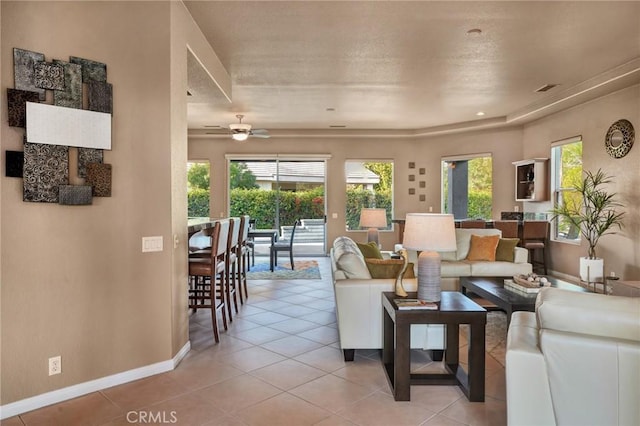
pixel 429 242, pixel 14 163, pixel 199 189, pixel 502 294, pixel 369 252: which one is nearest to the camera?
pixel 14 163

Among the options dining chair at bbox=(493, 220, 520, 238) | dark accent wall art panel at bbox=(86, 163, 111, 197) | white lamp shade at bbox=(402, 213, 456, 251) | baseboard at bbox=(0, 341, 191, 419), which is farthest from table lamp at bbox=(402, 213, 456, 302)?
dining chair at bbox=(493, 220, 520, 238)

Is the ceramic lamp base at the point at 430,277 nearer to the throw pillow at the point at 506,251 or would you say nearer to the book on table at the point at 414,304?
the book on table at the point at 414,304

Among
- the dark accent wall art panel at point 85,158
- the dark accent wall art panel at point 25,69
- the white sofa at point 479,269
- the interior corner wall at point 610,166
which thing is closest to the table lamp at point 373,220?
the white sofa at point 479,269

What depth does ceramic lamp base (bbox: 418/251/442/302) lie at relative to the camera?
3068mm

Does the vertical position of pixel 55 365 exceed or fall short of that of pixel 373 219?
it falls short

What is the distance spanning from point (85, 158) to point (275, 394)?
212 centimetres

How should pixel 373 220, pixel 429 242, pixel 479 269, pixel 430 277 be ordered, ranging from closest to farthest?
pixel 429 242
pixel 430 277
pixel 479 269
pixel 373 220

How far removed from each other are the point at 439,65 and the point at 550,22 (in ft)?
4.67

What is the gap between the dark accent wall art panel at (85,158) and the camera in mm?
2885

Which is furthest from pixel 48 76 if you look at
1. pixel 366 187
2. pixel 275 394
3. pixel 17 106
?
pixel 366 187

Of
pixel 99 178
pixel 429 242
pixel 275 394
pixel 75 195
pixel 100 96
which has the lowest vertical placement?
pixel 275 394

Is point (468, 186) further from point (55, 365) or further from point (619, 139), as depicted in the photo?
point (55, 365)

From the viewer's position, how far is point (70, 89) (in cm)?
284

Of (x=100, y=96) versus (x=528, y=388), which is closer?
(x=528, y=388)
